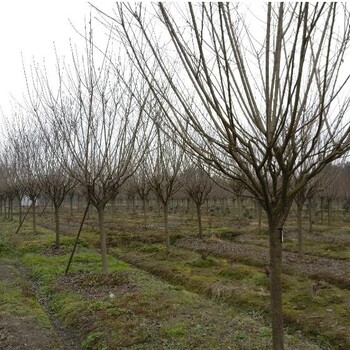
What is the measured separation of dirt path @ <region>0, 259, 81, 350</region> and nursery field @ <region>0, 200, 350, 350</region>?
0.06ft

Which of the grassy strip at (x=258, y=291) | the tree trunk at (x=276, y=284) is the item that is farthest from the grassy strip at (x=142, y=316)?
the tree trunk at (x=276, y=284)

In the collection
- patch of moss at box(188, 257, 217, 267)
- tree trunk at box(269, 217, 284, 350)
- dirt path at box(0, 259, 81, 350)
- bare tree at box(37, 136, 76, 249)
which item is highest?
bare tree at box(37, 136, 76, 249)

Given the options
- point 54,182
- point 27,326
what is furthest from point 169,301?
point 54,182

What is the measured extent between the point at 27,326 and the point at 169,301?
9.19 feet

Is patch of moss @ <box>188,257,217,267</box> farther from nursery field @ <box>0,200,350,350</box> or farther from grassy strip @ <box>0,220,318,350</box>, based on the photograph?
grassy strip @ <box>0,220,318,350</box>

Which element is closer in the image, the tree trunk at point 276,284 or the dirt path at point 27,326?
the tree trunk at point 276,284

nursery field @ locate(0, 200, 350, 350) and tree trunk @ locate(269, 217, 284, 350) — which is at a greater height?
tree trunk @ locate(269, 217, 284, 350)

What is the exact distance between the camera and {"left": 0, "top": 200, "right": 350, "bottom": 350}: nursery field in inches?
259

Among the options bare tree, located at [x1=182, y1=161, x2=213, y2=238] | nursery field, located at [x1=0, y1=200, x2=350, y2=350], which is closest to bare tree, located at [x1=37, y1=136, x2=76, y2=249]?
nursery field, located at [x1=0, y1=200, x2=350, y2=350]

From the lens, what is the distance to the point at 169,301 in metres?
8.34

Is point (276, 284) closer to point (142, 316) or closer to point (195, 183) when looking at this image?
point (142, 316)

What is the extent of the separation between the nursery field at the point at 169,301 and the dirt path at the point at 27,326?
0.06ft

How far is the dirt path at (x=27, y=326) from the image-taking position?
650 centimetres

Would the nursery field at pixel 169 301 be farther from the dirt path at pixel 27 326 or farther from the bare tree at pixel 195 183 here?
the bare tree at pixel 195 183
